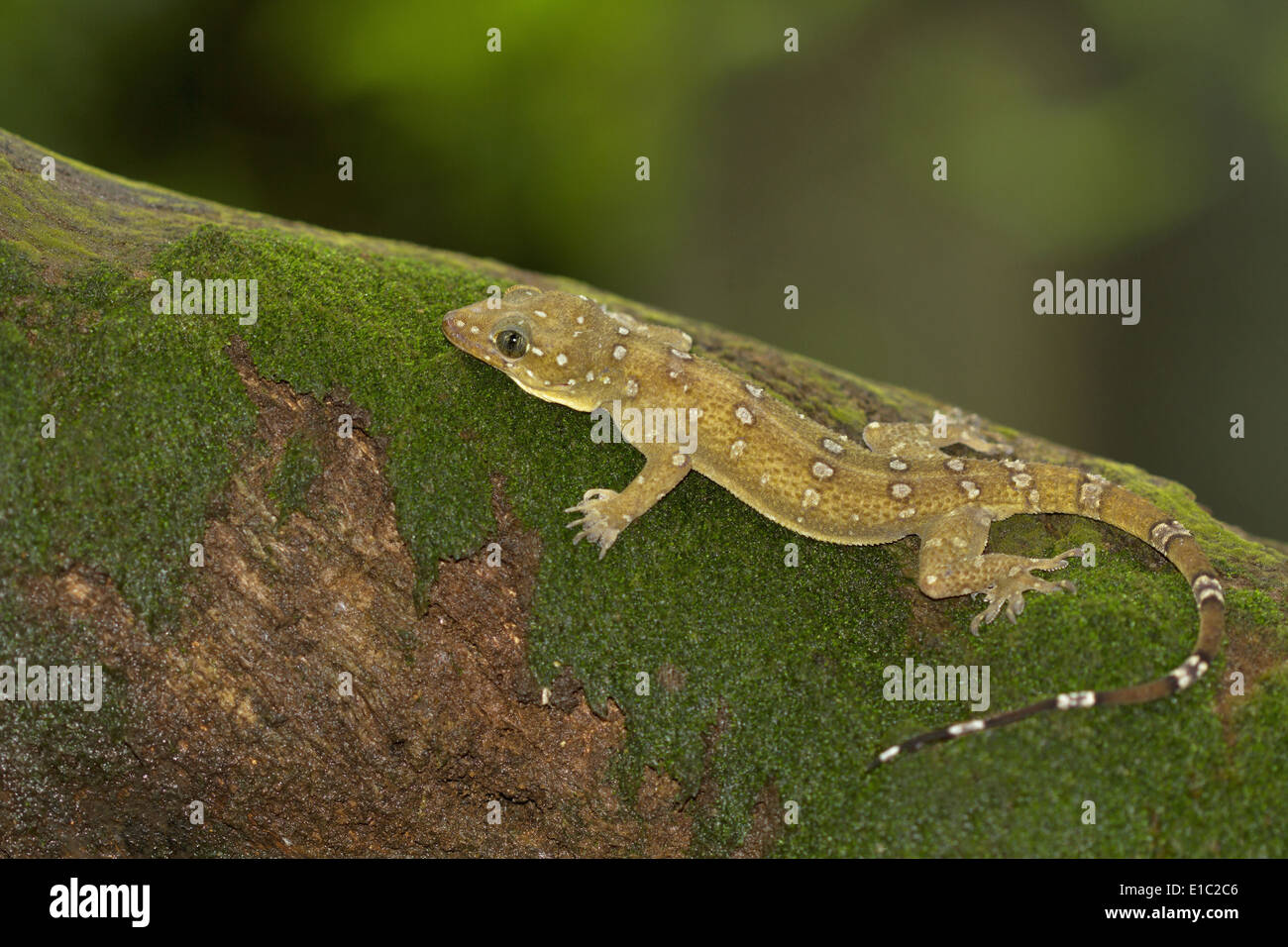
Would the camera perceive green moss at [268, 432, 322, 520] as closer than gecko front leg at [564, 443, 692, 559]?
Yes

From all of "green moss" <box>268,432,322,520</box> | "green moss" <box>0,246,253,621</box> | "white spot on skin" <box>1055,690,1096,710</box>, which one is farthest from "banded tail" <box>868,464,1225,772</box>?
"green moss" <box>0,246,253,621</box>

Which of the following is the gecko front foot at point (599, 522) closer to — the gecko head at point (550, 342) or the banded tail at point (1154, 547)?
the gecko head at point (550, 342)

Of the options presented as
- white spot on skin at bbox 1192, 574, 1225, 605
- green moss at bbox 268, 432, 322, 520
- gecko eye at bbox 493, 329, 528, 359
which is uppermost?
gecko eye at bbox 493, 329, 528, 359

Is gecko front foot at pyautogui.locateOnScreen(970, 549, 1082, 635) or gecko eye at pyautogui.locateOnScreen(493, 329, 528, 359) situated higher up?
gecko eye at pyautogui.locateOnScreen(493, 329, 528, 359)

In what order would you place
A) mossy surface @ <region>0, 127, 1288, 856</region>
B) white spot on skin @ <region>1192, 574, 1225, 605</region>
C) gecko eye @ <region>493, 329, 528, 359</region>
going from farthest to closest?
gecko eye @ <region>493, 329, 528, 359</region>, white spot on skin @ <region>1192, 574, 1225, 605</region>, mossy surface @ <region>0, 127, 1288, 856</region>

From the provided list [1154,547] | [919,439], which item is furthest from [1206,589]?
[919,439]

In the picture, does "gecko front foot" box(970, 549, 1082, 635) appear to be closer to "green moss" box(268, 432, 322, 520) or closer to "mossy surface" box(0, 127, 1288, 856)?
"mossy surface" box(0, 127, 1288, 856)

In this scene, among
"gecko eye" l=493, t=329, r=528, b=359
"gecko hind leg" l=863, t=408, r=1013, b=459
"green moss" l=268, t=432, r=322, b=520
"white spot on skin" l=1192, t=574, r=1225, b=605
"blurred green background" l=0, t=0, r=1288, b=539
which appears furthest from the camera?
"blurred green background" l=0, t=0, r=1288, b=539
